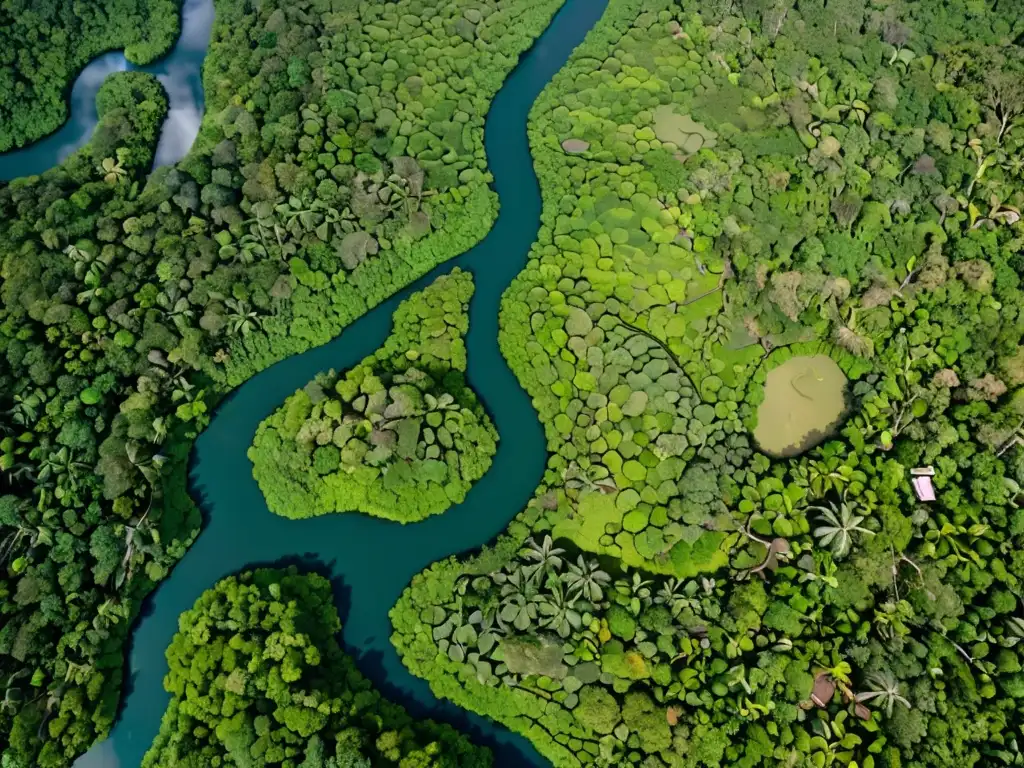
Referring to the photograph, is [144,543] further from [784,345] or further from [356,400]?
[784,345]

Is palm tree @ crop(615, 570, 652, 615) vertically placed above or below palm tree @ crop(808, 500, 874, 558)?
below

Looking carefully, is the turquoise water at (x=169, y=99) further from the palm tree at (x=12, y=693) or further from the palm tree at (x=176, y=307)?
the palm tree at (x=12, y=693)

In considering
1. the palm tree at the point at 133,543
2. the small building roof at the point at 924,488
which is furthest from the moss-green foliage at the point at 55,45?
the small building roof at the point at 924,488

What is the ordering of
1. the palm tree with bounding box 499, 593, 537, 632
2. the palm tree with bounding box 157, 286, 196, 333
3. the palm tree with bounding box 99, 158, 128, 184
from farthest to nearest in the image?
the palm tree with bounding box 99, 158, 128, 184 → the palm tree with bounding box 157, 286, 196, 333 → the palm tree with bounding box 499, 593, 537, 632

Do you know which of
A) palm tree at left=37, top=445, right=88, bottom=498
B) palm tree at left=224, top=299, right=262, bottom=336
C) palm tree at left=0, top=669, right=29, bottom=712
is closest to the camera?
palm tree at left=0, top=669, right=29, bottom=712

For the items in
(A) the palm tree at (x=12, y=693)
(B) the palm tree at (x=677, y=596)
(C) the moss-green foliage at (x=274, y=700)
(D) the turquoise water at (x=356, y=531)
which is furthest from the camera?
(B) the palm tree at (x=677, y=596)

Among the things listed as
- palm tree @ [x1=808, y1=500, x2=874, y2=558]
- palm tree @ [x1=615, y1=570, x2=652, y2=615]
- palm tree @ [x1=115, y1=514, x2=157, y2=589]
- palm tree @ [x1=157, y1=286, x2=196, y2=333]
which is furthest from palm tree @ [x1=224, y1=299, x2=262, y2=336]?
palm tree @ [x1=808, y1=500, x2=874, y2=558]

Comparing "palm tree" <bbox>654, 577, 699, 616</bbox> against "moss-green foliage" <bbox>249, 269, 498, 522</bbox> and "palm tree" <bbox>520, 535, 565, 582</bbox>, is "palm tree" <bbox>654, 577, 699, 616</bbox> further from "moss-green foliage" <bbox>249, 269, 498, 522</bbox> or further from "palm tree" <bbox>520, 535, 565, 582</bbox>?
"moss-green foliage" <bbox>249, 269, 498, 522</bbox>
